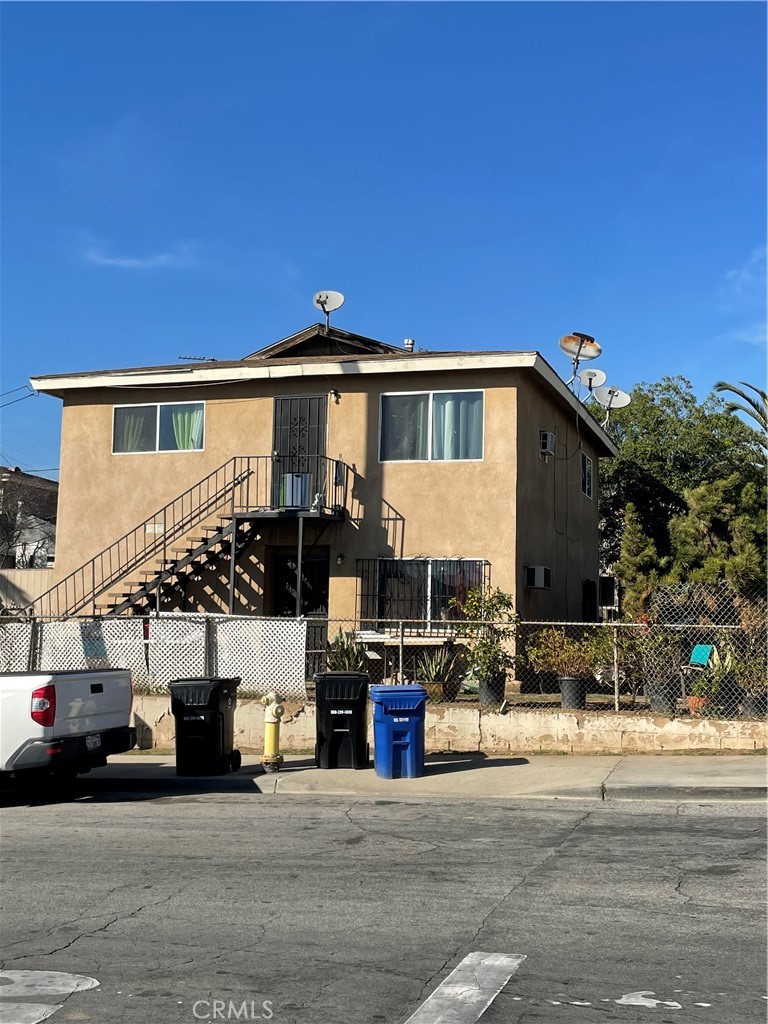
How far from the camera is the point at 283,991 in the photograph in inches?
211

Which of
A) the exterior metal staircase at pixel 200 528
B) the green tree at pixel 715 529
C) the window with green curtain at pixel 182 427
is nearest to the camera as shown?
the exterior metal staircase at pixel 200 528

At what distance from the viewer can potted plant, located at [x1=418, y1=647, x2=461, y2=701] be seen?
49.0ft

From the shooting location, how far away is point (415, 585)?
62.8 feet

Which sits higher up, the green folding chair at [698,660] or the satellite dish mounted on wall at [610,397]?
the satellite dish mounted on wall at [610,397]

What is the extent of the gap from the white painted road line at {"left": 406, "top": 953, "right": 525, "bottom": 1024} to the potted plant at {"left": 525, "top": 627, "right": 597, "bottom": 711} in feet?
26.6

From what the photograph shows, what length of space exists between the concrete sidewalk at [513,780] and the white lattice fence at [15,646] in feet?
11.1

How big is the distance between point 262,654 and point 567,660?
420 cm

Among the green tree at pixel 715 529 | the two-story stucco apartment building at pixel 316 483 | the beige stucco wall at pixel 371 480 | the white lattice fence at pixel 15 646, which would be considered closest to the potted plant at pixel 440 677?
the two-story stucco apartment building at pixel 316 483

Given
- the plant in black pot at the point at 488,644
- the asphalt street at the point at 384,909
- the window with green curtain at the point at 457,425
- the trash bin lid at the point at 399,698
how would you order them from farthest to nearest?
the window with green curtain at the point at 457,425
the plant in black pot at the point at 488,644
the trash bin lid at the point at 399,698
the asphalt street at the point at 384,909

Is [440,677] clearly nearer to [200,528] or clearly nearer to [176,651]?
[176,651]

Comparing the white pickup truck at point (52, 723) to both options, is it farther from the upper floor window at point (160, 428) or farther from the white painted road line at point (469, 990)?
the upper floor window at point (160, 428)

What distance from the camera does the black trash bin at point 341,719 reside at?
1263 centimetres

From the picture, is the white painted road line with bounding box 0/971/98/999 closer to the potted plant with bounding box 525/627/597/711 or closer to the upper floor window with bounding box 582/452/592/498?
the potted plant with bounding box 525/627/597/711

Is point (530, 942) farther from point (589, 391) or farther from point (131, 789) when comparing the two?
point (589, 391)
